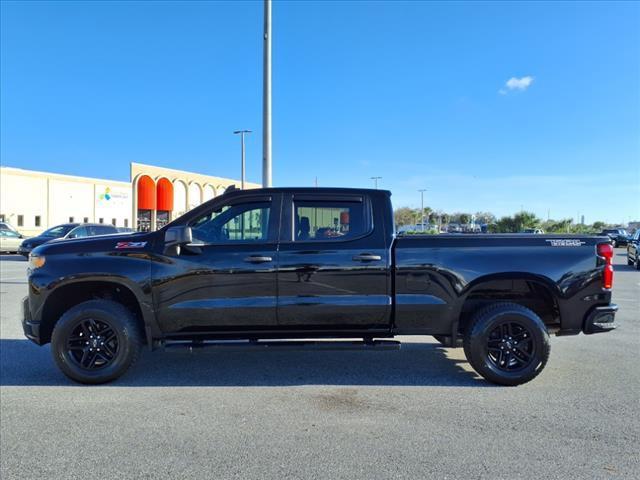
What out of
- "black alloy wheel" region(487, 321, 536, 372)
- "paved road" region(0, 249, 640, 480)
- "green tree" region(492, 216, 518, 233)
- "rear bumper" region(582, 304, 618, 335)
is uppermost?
"green tree" region(492, 216, 518, 233)

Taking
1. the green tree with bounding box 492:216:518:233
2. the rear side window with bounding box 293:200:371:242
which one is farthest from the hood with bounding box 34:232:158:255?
the green tree with bounding box 492:216:518:233

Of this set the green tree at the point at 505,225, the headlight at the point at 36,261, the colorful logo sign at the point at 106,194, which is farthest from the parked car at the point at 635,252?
the colorful logo sign at the point at 106,194

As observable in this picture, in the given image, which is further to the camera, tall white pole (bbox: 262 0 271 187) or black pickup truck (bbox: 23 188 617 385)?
tall white pole (bbox: 262 0 271 187)

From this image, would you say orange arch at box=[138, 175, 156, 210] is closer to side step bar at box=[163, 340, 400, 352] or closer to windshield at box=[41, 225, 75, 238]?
windshield at box=[41, 225, 75, 238]

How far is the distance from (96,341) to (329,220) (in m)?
2.76

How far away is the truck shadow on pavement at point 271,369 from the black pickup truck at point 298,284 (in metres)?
0.40

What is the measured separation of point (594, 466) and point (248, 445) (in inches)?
96.2

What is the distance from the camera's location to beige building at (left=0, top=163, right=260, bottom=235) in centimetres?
4334

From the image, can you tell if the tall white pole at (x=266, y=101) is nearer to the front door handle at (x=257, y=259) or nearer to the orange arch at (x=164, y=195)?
the front door handle at (x=257, y=259)

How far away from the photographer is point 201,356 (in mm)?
6168

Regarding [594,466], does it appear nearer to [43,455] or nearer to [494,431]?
[494,431]

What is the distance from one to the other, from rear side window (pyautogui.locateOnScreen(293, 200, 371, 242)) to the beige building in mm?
38565

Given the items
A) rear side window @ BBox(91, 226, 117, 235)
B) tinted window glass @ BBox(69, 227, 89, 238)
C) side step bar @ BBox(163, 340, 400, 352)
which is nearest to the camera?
side step bar @ BBox(163, 340, 400, 352)

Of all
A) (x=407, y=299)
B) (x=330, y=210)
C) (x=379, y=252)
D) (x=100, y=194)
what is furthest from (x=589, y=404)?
(x=100, y=194)
